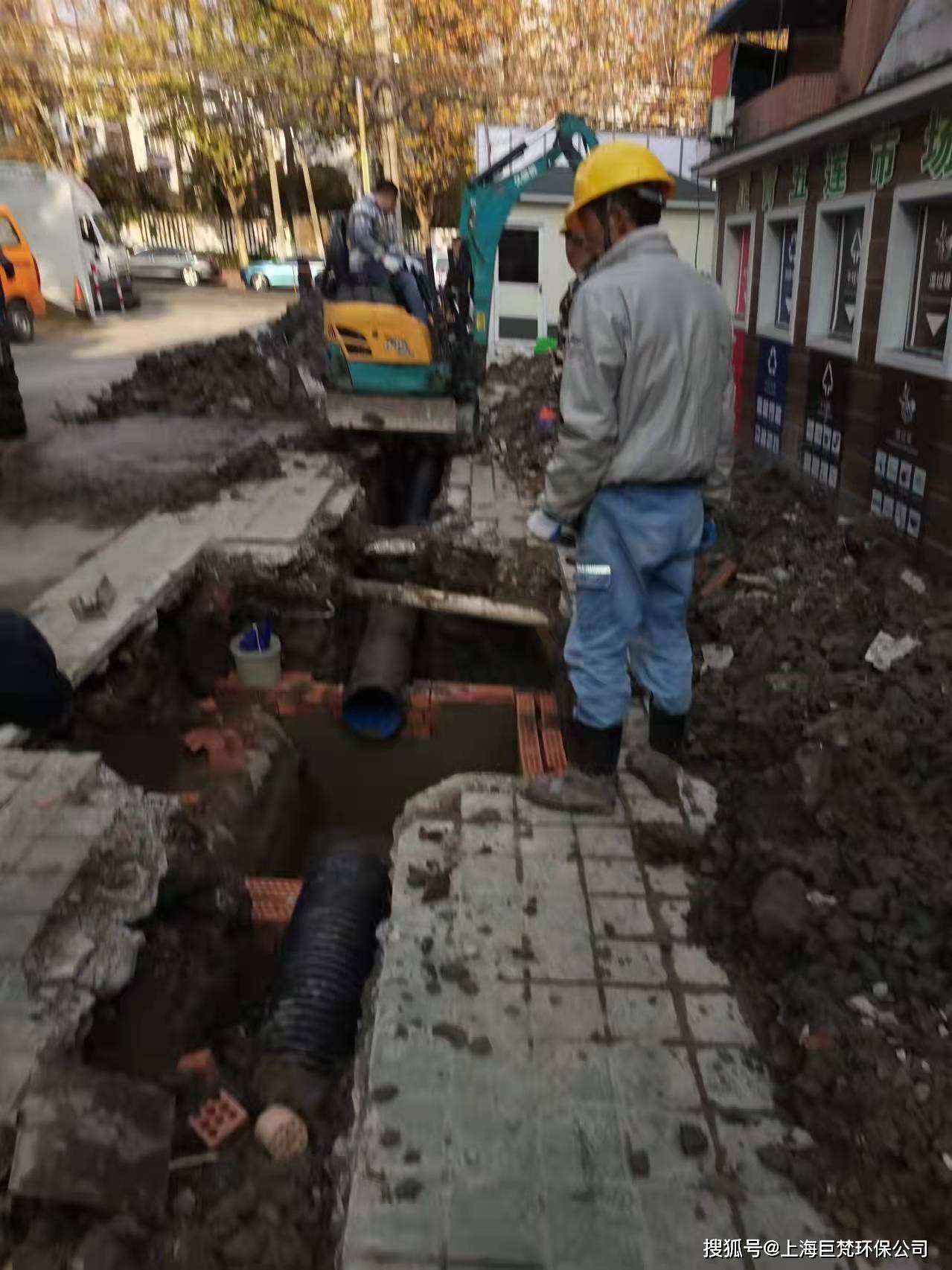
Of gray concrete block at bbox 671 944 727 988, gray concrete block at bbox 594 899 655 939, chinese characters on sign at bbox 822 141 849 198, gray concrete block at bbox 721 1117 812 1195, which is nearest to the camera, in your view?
gray concrete block at bbox 721 1117 812 1195

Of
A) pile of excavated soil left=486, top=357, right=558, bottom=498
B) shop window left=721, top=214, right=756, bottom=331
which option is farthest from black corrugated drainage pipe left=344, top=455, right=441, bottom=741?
shop window left=721, top=214, right=756, bottom=331

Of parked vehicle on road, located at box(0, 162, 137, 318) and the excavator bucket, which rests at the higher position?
parked vehicle on road, located at box(0, 162, 137, 318)

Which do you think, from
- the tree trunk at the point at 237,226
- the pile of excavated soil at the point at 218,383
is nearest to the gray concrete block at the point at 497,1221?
the pile of excavated soil at the point at 218,383

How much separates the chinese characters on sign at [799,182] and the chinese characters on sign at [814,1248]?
8.08 m

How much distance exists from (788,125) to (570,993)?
7747 mm

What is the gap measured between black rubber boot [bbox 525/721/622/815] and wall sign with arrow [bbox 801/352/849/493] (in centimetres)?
500

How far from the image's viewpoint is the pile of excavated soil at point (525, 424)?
8852mm

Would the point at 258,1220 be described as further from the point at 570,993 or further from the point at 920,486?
the point at 920,486

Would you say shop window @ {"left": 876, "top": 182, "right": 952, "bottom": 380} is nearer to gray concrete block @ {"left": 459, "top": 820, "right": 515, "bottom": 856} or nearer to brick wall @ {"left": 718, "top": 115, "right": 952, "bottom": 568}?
brick wall @ {"left": 718, "top": 115, "right": 952, "bottom": 568}

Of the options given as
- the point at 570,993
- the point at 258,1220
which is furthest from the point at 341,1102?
the point at 570,993

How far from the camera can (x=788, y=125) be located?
300 inches

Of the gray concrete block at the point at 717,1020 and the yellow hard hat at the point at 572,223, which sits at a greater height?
the yellow hard hat at the point at 572,223

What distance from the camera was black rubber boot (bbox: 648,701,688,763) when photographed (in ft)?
11.7

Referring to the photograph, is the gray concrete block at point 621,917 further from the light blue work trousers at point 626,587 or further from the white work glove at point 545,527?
the white work glove at point 545,527
